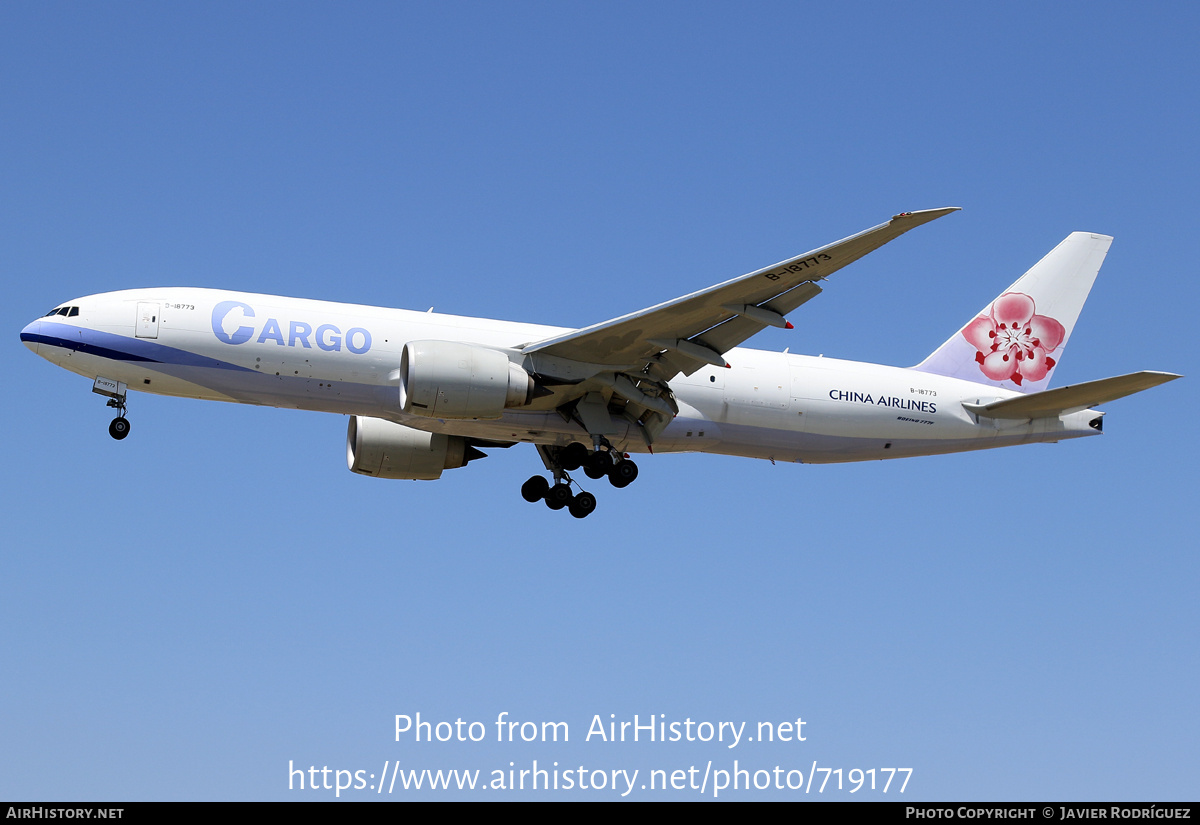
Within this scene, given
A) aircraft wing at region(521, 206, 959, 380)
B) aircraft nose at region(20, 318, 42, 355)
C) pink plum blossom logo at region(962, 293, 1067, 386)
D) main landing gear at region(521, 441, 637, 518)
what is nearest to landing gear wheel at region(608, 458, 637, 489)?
main landing gear at region(521, 441, 637, 518)

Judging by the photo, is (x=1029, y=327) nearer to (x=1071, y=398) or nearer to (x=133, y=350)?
(x=1071, y=398)

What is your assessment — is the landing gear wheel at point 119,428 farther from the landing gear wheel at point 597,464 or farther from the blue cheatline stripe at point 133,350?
the landing gear wheel at point 597,464

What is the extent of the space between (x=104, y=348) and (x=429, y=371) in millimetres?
7278

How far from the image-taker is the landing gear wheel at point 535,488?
105ft

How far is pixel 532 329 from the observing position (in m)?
29.8

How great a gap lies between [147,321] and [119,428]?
8.36 ft

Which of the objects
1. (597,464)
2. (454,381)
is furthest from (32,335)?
(597,464)

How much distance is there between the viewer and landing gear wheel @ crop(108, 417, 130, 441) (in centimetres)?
2822

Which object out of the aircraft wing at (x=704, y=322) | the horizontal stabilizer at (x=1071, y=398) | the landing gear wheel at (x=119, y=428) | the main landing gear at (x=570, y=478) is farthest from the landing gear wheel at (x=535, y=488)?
the horizontal stabilizer at (x=1071, y=398)

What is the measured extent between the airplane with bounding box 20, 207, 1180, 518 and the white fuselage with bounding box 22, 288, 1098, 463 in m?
0.04
